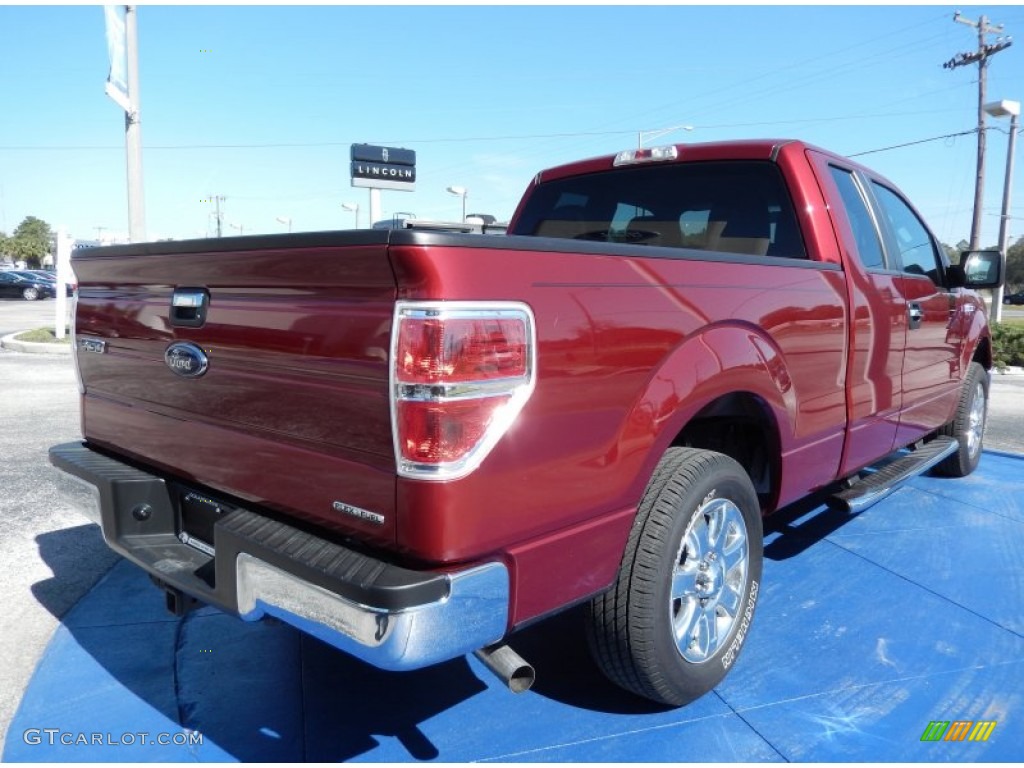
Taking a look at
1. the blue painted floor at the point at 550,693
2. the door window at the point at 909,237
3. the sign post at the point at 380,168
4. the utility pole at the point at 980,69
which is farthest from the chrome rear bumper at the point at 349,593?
the utility pole at the point at 980,69

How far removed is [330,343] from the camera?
193cm

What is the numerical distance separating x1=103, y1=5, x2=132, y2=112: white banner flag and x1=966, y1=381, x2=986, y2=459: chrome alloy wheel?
12.4 meters

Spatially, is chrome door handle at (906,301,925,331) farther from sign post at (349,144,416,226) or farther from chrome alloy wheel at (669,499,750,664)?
sign post at (349,144,416,226)

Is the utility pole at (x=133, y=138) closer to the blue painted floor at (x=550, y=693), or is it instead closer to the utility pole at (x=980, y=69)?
the blue painted floor at (x=550, y=693)

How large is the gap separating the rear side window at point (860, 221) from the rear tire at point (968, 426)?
1.97 m

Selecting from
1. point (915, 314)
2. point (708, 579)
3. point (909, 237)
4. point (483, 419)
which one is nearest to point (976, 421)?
point (909, 237)

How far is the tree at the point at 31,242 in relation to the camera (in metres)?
91.1

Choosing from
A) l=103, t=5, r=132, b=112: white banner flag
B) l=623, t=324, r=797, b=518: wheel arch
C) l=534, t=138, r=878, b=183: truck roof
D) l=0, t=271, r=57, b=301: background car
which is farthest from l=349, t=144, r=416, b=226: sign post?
l=0, t=271, r=57, b=301: background car

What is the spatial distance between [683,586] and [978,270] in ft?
10.9

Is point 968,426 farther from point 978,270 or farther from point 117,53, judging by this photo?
point 117,53

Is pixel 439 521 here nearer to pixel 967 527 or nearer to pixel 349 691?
pixel 349 691

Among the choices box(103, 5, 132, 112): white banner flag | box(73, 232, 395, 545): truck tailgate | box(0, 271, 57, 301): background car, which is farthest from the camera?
box(0, 271, 57, 301): background car

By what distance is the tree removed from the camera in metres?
91.1

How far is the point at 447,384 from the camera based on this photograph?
1.76 meters
